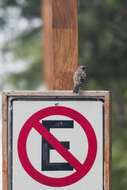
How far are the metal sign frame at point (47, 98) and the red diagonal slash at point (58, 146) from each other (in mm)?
134

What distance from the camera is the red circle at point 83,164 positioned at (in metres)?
5.23

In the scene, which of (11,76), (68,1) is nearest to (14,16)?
(11,76)

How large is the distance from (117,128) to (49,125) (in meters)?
16.9

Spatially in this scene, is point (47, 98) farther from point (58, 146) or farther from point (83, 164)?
point (83, 164)

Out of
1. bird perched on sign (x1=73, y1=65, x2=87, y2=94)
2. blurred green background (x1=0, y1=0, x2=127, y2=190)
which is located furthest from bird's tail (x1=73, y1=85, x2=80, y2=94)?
blurred green background (x1=0, y1=0, x2=127, y2=190)

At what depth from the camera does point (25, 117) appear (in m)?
5.27

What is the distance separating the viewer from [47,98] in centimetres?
525

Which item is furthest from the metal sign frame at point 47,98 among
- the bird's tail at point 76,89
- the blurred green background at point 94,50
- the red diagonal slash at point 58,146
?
the blurred green background at point 94,50

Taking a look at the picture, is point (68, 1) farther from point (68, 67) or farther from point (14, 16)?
point (14, 16)

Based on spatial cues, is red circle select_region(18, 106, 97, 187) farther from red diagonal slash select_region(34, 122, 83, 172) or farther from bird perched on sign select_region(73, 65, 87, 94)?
bird perched on sign select_region(73, 65, 87, 94)

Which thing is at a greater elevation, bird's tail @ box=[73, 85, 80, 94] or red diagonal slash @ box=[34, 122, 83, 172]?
bird's tail @ box=[73, 85, 80, 94]

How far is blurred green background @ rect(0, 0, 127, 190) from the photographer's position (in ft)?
66.0

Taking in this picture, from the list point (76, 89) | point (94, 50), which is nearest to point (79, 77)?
point (76, 89)

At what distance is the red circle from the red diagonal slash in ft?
0.08
